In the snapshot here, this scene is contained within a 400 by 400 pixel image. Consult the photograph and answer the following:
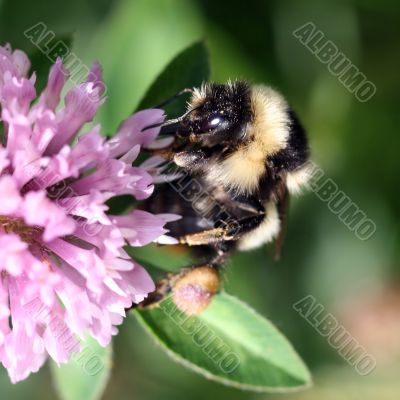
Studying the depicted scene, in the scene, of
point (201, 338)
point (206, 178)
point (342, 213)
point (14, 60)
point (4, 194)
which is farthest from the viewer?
point (342, 213)

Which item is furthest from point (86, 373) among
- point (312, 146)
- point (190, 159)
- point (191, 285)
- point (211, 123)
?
point (312, 146)

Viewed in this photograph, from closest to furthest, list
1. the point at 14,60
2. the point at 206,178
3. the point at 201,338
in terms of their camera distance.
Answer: the point at 14,60 → the point at 206,178 → the point at 201,338

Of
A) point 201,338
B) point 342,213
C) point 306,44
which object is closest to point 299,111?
point 306,44

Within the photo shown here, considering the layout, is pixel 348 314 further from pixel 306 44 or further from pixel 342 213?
pixel 306 44

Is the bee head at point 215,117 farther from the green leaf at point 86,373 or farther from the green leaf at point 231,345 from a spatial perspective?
the green leaf at point 86,373

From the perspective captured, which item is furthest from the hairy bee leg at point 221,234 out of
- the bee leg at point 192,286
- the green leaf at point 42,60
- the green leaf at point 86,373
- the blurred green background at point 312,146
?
the blurred green background at point 312,146

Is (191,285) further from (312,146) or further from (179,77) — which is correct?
(312,146)
